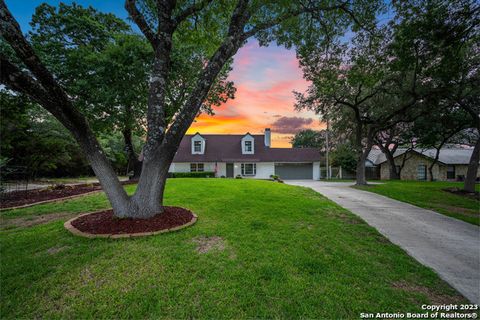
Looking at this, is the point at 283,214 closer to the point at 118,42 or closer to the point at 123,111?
the point at 123,111

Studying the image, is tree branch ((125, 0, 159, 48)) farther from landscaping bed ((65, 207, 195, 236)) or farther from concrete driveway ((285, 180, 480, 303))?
concrete driveway ((285, 180, 480, 303))

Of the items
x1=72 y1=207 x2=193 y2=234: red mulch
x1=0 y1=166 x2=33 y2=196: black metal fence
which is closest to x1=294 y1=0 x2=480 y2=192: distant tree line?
x1=72 y1=207 x2=193 y2=234: red mulch

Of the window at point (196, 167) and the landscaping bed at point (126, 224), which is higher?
the window at point (196, 167)

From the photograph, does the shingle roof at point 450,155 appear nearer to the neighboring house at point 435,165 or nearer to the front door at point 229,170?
the neighboring house at point 435,165

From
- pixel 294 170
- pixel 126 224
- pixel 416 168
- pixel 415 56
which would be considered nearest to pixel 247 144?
pixel 294 170

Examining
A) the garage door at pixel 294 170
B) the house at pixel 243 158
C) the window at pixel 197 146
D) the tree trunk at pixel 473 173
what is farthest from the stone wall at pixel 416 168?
the window at pixel 197 146

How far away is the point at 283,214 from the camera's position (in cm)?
528

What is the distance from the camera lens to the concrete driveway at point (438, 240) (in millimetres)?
2664

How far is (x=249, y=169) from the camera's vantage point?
21.7 metres

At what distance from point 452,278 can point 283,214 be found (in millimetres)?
3197

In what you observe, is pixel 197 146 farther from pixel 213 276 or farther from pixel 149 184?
pixel 213 276

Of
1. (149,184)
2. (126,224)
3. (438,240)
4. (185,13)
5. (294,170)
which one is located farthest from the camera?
(294,170)

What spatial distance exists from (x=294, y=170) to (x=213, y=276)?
21.9 meters

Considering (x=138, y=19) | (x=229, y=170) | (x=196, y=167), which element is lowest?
(x=229, y=170)
